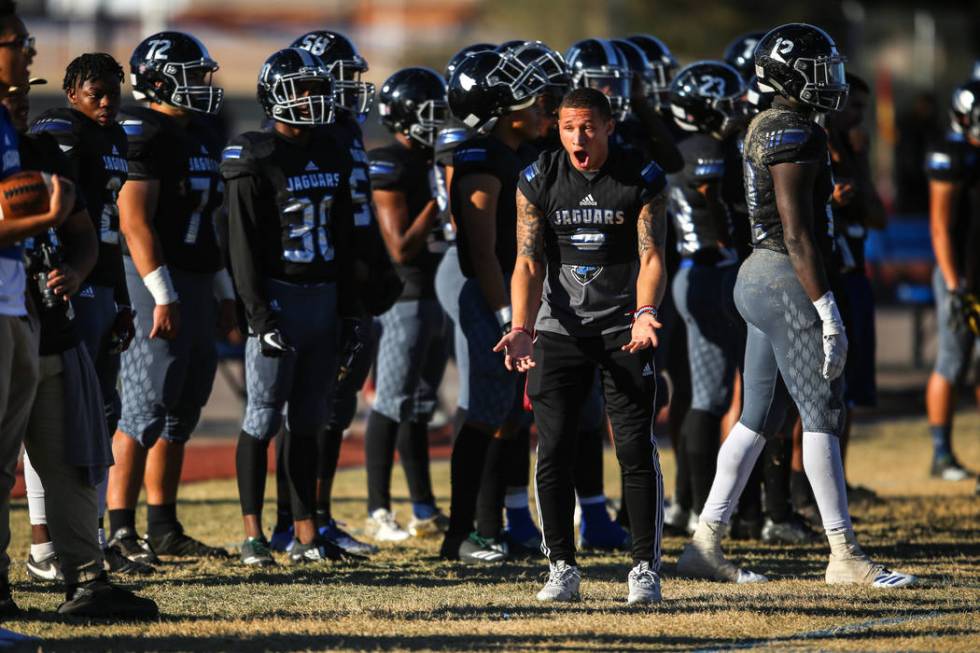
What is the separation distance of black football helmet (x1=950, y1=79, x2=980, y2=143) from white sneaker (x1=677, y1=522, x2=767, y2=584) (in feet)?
11.7

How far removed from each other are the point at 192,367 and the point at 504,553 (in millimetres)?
1675

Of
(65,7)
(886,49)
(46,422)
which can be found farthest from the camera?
(65,7)

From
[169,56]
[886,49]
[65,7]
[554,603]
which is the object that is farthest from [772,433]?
[65,7]

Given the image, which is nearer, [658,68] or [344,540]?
Answer: [344,540]

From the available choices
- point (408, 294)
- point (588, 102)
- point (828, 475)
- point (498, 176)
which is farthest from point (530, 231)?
point (408, 294)

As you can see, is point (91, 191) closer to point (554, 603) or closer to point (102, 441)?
point (102, 441)

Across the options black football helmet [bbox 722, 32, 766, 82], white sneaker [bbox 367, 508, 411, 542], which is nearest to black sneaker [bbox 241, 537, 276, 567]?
white sneaker [bbox 367, 508, 411, 542]

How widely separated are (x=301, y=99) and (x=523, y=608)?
8.00 feet

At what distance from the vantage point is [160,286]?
725cm

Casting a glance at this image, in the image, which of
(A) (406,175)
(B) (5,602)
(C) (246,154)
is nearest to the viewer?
(B) (5,602)

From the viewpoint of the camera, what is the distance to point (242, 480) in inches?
289

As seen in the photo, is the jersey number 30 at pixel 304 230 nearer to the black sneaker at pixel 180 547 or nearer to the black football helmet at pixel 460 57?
the black football helmet at pixel 460 57

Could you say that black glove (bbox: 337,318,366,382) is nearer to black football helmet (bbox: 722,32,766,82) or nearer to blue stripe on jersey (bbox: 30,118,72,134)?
blue stripe on jersey (bbox: 30,118,72,134)

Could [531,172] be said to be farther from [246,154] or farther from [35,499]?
[35,499]
